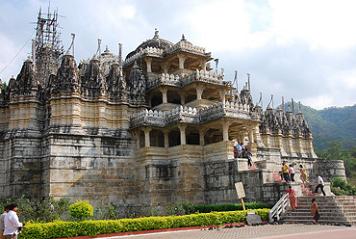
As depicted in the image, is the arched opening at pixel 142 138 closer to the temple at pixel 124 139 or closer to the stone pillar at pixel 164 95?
the temple at pixel 124 139

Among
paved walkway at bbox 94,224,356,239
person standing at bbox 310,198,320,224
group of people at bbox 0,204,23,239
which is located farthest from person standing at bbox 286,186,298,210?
group of people at bbox 0,204,23,239

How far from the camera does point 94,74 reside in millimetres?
30922

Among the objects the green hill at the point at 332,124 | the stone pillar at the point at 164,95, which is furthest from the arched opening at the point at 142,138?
the green hill at the point at 332,124

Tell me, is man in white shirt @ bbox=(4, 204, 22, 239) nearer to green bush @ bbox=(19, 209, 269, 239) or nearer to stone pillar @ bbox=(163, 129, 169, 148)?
green bush @ bbox=(19, 209, 269, 239)

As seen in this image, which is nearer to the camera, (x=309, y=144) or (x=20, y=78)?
(x=20, y=78)

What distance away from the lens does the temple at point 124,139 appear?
2655 centimetres

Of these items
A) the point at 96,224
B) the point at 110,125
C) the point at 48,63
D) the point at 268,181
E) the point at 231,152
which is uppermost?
the point at 48,63

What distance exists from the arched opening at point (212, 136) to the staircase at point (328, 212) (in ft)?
38.6

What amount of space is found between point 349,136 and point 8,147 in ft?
387

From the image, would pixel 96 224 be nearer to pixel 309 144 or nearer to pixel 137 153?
pixel 137 153

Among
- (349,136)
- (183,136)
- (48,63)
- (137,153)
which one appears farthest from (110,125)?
(349,136)

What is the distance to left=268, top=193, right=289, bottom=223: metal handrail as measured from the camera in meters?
20.5

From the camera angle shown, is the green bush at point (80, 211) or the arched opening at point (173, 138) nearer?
the green bush at point (80, 211)

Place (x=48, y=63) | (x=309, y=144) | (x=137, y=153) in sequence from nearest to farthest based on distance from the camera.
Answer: (x=137, y=153) → (x=48, y=63) → (x=309, y=144)
